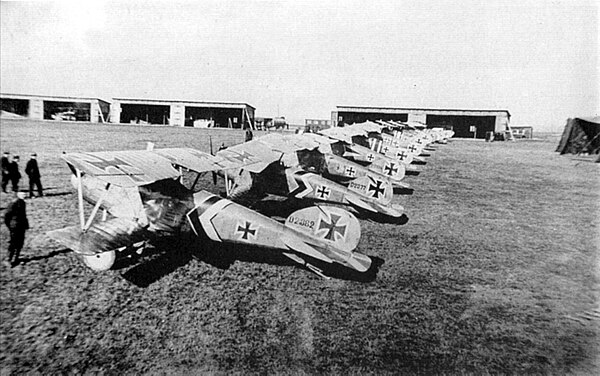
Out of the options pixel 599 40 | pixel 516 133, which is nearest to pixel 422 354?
pixel 599 40

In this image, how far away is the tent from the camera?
12188 millimetres

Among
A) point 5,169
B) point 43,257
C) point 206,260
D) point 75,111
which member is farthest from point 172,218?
point 75,111

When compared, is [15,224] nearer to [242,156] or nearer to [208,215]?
[208,215]

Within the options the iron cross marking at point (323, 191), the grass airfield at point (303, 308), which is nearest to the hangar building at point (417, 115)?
the iron cross marking at point (323, 191)

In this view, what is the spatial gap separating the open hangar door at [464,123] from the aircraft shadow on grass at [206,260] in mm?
33259

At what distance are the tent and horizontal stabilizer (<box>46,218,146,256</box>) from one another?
13.6 meters

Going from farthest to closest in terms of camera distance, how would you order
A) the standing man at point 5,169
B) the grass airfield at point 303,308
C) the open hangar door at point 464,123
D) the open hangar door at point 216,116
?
the open hangar door at point 464,123 → the open hangar door at point 216,116 → the standing man at point 5,169 → the grass airfield at point 303,308

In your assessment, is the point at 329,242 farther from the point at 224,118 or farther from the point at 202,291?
the point at 224,118

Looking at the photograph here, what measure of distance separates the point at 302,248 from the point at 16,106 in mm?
4061

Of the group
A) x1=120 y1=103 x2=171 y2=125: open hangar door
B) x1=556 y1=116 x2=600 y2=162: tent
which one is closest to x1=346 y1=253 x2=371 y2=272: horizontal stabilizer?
x1=556 y1=116 x2=600 y2=162: tent

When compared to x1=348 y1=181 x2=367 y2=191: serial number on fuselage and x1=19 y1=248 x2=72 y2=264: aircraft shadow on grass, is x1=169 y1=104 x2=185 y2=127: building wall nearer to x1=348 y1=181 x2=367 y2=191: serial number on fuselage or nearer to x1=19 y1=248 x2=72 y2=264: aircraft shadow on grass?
x1=348 y1=181 x2=367 y2=191: serial number on fuselage

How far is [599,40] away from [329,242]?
412cm

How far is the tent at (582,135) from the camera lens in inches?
480

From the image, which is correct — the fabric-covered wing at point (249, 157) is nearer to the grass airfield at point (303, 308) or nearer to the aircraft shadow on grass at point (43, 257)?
the grass airfield at point (303, 308)
